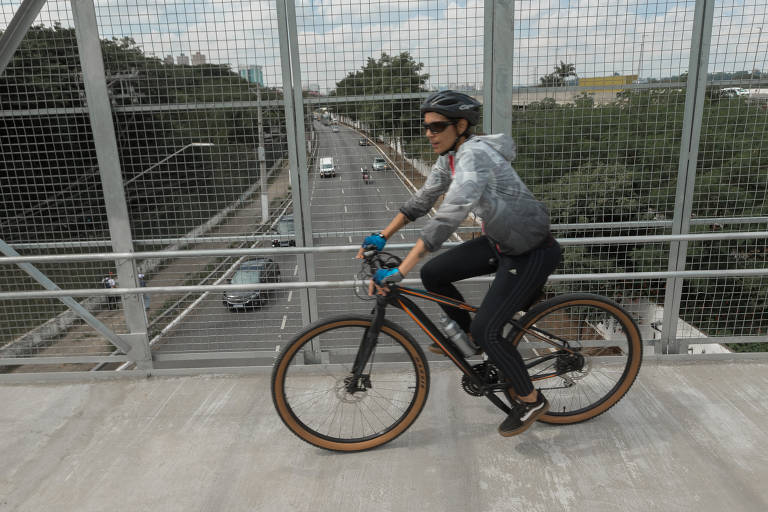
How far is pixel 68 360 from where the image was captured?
3824 millimetres

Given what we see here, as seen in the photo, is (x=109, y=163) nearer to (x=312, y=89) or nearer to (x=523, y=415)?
(x=312, y=89)

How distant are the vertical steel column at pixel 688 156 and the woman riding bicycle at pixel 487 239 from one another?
1.61 meters

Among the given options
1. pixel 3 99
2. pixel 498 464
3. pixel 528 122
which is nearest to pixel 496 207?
pixel 498 464

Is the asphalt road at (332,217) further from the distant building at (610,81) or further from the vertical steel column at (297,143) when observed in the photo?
the distant building at (610,81)

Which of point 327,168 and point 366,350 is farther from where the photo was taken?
point 327,168

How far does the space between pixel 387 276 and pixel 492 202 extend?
609 millimetres

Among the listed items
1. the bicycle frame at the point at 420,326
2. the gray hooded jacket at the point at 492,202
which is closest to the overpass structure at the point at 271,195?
the bicycle frame at the point at 420,326

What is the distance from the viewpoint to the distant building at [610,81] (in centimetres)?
361

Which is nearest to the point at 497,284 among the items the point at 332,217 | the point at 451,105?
the point at 451,105

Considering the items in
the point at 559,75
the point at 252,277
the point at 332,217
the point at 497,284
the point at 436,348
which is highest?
the point at 559,75

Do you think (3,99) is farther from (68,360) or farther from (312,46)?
(312,46)

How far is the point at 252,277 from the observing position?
13.0 feet

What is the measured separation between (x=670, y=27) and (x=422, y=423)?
3.04 meters

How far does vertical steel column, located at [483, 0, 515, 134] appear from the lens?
3.49 m
